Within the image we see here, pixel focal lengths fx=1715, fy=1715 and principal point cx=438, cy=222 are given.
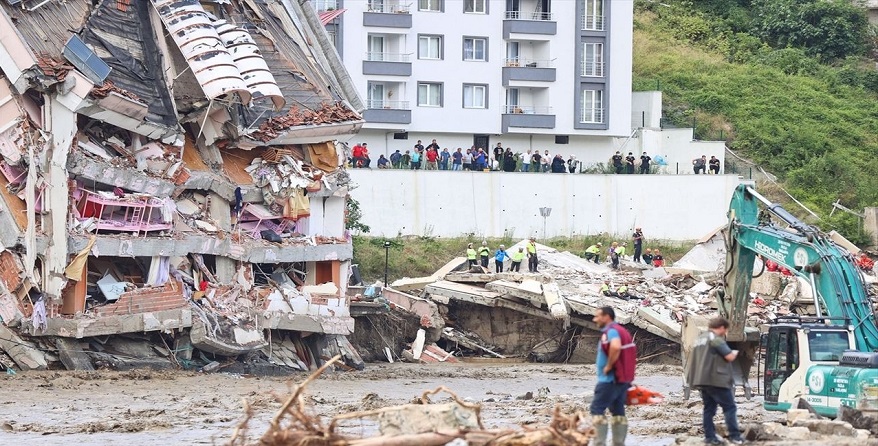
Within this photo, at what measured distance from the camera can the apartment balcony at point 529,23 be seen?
220 feet

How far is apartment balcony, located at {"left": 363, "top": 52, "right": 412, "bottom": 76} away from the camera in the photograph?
65.6 metres

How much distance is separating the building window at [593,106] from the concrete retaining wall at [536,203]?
5180 mm

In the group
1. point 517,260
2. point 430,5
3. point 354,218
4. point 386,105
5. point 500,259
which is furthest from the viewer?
point 430,5

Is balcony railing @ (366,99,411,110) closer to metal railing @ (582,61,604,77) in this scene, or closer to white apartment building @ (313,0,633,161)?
white apartment building @ (313,0,633,161)

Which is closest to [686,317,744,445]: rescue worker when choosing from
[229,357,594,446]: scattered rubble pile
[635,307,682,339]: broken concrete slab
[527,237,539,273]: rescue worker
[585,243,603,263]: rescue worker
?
[229,357,594,446]: scattered rubble pile

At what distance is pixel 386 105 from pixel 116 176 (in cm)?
3070

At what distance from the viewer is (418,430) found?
1730cm

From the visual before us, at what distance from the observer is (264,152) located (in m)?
40.6

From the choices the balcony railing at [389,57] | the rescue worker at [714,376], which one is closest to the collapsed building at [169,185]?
the rescue worker at [714,376]

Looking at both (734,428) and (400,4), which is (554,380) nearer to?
(734,428)

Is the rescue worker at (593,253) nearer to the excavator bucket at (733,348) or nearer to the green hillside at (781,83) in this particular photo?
the green hillside at (781,83)

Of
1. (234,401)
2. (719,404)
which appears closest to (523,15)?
(234,401)

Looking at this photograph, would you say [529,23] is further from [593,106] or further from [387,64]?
[387,64]

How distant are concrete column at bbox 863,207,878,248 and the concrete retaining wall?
5.02m
